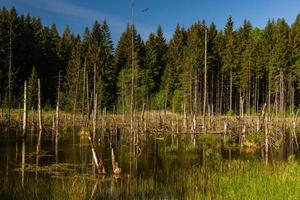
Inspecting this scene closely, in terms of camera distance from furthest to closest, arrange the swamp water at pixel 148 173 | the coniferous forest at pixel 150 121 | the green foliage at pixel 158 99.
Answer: the green foliage at pixel 158 99
the coniferous forest at pixel 150 121
the swamp water at pixel 148 173

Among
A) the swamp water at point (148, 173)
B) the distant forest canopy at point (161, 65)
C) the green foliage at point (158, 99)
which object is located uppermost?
the distant forest canopy at point (161, 65)

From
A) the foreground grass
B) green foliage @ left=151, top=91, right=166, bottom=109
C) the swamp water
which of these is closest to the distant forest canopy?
green foliage @ left=151, top=91, right=166, bottom=109

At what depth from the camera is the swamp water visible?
12789 mm

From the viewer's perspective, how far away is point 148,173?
19.6 m

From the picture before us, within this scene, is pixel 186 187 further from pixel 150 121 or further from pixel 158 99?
pixel 158 99

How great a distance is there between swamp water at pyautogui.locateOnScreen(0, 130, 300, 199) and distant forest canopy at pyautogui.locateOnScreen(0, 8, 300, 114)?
122 feet

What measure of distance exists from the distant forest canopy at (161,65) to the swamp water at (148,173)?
1461 inches

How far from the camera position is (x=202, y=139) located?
34.2 metres

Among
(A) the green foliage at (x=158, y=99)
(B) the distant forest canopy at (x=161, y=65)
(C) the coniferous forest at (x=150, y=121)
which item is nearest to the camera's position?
(C) the coniferous forest at (x=150, y=121)

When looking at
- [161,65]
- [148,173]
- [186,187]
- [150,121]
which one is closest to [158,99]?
[161,65]

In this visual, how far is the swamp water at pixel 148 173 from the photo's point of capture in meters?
12.8

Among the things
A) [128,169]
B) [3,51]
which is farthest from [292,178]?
[3,51]

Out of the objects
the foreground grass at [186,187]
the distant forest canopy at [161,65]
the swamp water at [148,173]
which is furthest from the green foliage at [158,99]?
the foreground grass at [186,187]

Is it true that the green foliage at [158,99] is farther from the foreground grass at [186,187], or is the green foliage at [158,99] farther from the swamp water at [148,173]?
the foreground grass at [186,187]
